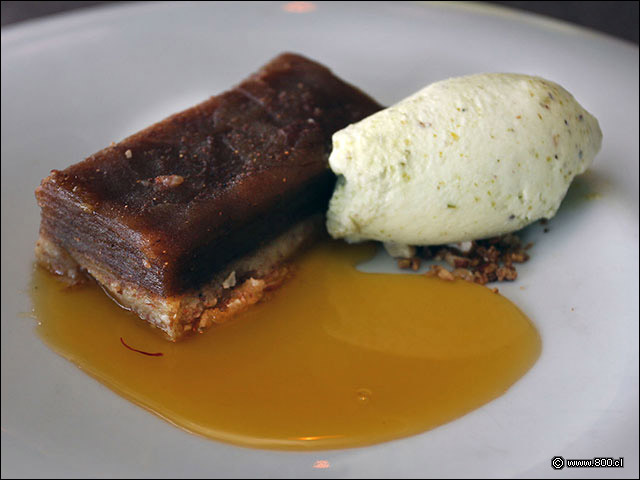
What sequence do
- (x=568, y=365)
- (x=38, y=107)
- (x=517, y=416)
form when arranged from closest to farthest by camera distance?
1. (x=517, y=416)
2. (x=568, y=365)
3. (x=38, y=107)

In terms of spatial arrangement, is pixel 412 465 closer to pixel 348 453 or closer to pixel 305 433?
pixel 348 453

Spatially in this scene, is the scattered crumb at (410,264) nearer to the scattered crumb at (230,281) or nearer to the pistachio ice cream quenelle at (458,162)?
the pistachio ice cream quenelle at (458,162)

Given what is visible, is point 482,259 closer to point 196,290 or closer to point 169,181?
point 196,290

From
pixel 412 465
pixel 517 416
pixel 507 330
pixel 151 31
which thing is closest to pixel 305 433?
pixel 412 465

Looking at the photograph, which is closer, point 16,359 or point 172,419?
point 172,419

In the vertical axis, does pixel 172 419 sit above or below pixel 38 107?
below
